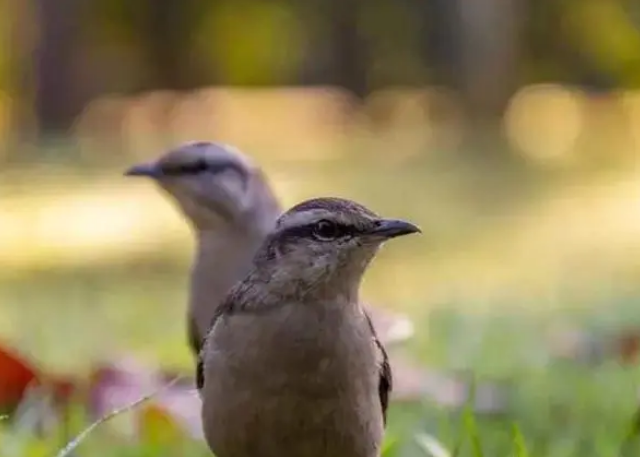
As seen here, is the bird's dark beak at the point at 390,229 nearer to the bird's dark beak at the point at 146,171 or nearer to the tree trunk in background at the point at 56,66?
the bird's dark beak at the point at 146,171

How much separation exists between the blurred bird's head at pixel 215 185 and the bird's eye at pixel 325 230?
67.1 inches

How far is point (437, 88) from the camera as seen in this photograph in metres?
18.0

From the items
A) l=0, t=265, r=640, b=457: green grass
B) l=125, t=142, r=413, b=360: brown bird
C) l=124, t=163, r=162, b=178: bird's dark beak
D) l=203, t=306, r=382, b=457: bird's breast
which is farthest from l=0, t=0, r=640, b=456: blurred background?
l=203, t=306, r=382, b=457: bird's breast

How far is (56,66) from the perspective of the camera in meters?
17.3

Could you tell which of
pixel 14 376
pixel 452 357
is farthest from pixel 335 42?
pixel 14 376

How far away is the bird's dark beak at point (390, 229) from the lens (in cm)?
271

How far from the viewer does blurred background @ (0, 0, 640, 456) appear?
4975 mm

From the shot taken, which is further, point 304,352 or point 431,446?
point 431,446

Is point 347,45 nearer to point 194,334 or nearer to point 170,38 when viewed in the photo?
point 170,38

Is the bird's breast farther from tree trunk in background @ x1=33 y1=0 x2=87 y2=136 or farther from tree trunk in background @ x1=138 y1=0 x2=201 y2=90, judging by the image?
tree trunk in background @ x1=138 y1=0 x2=201 y2=90

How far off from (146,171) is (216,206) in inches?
8.7

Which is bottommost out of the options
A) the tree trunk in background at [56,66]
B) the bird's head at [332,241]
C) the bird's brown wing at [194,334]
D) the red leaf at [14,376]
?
the tree trunk in background at [56,66]

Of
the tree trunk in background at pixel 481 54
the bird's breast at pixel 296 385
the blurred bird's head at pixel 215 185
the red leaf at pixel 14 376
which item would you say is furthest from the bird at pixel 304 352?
the tree trunk in background at pixel 481 54

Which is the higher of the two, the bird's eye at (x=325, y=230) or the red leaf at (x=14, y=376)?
the bird's eye at (x=325, y=230)
